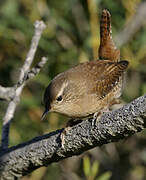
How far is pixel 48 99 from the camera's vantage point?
10.8 ft

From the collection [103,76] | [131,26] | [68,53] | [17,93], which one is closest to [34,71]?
[17,93]

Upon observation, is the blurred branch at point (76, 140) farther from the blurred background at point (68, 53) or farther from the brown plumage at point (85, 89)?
the blurred background at point (68, 53)

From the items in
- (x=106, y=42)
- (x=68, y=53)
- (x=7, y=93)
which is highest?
(x=106, y=42)

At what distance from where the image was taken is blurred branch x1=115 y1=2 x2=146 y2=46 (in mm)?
4488

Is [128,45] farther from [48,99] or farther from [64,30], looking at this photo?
[48,99]

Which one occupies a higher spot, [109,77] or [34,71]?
[34,71]

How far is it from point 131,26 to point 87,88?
1299mm

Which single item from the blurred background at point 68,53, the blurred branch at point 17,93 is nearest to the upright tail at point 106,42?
the blurred background at point 68,53

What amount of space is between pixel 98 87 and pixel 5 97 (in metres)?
0.83

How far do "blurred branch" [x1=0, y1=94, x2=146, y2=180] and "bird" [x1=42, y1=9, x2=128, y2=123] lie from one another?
436mm

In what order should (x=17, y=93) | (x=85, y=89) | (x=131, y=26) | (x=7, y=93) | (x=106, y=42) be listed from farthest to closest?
(x=131, y=26), (x=106, y=42), (x=85, y=89), (x=17, y=93), (x=7, y=93)

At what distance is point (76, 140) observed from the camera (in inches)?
102

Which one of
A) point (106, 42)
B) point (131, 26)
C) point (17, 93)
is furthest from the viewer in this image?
point (131, 26)

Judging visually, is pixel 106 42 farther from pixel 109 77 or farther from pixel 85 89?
pixel 85 89
